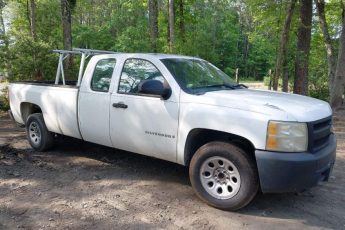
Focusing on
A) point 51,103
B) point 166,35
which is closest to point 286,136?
point 51,103

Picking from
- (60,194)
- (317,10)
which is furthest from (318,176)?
(317,10)

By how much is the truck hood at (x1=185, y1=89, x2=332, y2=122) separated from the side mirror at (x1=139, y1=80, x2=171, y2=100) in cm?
48

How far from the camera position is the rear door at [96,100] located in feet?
18.8

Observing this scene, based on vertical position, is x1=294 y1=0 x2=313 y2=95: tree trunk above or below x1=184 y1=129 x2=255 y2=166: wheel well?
above

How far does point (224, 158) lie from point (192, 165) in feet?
1.50

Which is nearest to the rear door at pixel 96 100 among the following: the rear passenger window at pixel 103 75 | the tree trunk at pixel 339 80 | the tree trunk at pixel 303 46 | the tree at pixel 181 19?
the rear passenger window at pixel 103 75

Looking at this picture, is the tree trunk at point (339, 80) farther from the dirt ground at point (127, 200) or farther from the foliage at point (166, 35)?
the dirt ground at point (127, 200)

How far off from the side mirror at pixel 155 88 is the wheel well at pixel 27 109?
10.2ft

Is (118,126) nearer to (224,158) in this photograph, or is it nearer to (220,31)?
Answer: (224,158)

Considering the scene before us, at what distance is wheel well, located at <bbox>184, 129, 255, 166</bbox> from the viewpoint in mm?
4637

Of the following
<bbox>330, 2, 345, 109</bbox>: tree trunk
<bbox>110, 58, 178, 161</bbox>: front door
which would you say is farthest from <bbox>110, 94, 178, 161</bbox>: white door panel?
<bbox>330, 2, 345, 109</bbox>: tree trunk

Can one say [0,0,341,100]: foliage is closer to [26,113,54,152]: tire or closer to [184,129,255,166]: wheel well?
[26,113,54,152]: tire

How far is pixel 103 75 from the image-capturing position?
19.4 ft

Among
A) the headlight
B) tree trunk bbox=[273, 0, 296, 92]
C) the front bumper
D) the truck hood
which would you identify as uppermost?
tree trunk bbox=[273, 0, 296, 92]
